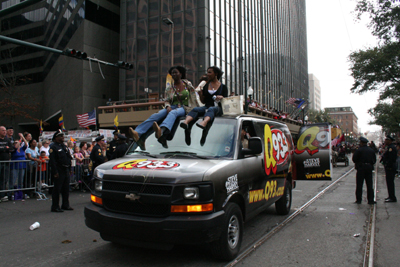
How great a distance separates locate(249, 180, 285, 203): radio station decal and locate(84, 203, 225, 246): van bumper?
1195 millimetres

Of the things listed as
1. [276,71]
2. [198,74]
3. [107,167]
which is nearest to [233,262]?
[107,167]

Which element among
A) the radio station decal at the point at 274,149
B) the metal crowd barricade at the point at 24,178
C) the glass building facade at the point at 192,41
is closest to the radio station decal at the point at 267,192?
the radio station decal at the point at 274,149

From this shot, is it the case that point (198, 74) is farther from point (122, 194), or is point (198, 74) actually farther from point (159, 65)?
point (122, 194)

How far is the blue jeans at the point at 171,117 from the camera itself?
4.64 meters

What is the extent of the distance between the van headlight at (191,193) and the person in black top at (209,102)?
3.51 feet

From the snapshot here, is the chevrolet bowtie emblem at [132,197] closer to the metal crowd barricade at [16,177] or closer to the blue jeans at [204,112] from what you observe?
the blue jeans at [204,112]

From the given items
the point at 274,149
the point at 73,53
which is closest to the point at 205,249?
the point at 274,149

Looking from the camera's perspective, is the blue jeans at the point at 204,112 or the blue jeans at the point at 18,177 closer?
the blue jeans at the point at 204,112

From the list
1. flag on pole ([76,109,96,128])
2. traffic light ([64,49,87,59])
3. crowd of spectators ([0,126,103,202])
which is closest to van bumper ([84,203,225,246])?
crowd of spectators ([0,126,103,202])

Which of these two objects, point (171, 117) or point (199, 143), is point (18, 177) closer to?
point (171, 117)

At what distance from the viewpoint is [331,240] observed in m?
5.04

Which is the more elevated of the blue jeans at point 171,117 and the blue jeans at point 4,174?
the blue jeans at point 171,117

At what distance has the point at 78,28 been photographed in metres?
32.9

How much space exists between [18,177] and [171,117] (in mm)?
6980
